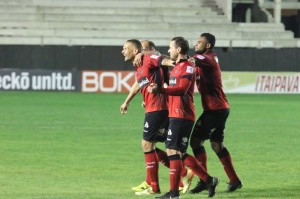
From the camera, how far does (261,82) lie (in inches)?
1656

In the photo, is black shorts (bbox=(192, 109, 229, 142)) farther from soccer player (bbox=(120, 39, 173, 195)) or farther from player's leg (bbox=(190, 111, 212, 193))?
soccer player (bbox=(120, 39, 173, 195))

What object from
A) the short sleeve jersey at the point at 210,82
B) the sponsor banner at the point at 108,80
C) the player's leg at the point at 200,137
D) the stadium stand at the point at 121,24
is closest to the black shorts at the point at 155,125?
the player's leg at the point at 200,137

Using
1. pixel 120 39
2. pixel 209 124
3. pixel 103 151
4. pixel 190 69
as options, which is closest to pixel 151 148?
pixel 209 124

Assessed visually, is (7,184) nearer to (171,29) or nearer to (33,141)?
(33,141)

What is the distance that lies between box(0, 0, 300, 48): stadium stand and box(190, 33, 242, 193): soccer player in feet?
111

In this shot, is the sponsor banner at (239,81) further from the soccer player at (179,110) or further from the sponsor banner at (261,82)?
the soccer player at (179,110)

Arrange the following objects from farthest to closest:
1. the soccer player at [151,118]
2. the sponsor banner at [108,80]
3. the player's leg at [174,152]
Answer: the sponsor banner at [108,80], the soccer player at [151,118], the player's leg at [174,152]

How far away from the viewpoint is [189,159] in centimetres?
1152

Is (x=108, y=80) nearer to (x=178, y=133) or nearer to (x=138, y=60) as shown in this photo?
(x=138, y=60)

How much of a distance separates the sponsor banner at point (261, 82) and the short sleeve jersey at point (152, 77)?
29792mm

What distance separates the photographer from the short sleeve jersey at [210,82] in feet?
39.0

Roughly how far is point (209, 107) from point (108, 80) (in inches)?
1131

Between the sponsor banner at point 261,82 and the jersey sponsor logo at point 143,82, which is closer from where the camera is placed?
the jersey sponsor logo at point 143,82

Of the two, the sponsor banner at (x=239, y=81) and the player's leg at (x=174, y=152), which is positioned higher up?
the player's leg at (x=174, y=152)
